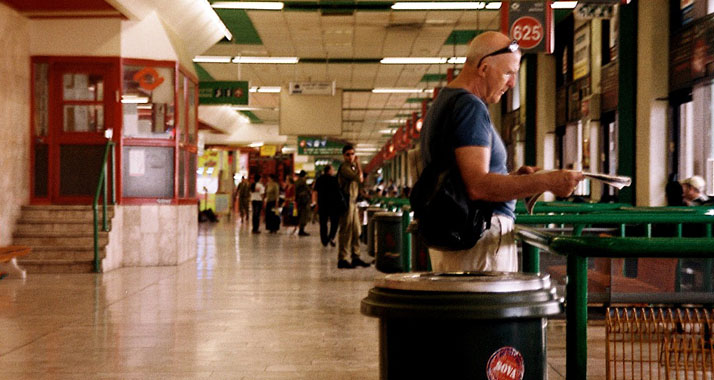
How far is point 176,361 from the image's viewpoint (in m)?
5.20

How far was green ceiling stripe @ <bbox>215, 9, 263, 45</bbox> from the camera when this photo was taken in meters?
15.7

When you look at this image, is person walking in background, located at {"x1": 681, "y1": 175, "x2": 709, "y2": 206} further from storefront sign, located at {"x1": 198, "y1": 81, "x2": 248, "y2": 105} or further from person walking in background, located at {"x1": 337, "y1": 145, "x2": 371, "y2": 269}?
storefront sign, located at {"x1": 198, "y1": 81, "x2": 248, "y2": 105}

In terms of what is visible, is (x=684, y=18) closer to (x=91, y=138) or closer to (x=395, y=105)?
(x=91, y=138)

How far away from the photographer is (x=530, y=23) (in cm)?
1147

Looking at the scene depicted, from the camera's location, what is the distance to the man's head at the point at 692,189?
351 inches

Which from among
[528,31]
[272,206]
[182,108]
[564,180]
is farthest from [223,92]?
[564,180]

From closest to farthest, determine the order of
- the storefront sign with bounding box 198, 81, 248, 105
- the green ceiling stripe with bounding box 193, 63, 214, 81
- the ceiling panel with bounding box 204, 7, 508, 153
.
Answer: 1. the ceiling panel with bounding box 204, 7, 508, 153
2. the storefront sign with bounding box 198, 81, 248, 105
3. the green ceiling stripe with bounding box 193, 63, 214, 81

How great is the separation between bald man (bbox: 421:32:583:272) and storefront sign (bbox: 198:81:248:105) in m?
13.9

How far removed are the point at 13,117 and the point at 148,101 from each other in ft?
5.90

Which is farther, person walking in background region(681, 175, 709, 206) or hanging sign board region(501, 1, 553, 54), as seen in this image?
hanging sign board region(501, 1, 553, 54)

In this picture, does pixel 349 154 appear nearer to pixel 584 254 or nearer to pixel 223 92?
pixel 223 92

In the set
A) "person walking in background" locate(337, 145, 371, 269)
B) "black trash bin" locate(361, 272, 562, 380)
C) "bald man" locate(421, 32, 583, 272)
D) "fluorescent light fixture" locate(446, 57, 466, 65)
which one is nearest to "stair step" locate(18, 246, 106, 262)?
"person walking in background" locate(337, 145, 371, 269)

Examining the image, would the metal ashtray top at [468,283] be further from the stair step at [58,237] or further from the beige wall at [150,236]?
the beige wall at [150,236]

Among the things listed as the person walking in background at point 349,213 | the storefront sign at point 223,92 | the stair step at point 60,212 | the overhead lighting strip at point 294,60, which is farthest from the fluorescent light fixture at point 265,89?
the person walking in background at point 349,213
